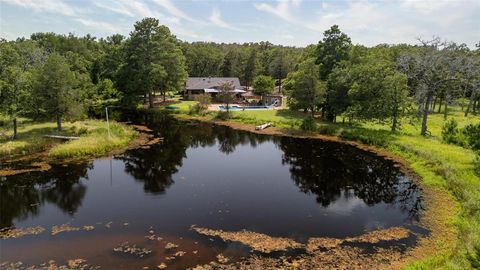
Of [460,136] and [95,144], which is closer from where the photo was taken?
[95,144]

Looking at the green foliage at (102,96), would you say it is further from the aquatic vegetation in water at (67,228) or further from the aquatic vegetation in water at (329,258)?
the aquatic vegetation in water at (329,258)

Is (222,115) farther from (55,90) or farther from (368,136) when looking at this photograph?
(55,90)

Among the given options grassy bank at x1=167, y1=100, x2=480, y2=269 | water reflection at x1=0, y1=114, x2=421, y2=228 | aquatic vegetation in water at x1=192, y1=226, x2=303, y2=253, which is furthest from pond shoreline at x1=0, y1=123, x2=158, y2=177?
grassy bank at x1=167, y1=100, x2=480, y2=269

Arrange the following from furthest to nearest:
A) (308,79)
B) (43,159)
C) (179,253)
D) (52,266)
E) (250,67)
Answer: (250,67)
(308,79)
(43,159)
(179,253)
(52,266)

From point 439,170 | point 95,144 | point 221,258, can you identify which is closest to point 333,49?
point 439,170

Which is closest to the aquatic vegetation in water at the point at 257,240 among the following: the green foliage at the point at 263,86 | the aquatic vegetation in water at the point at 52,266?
the aquatic vegetation in water at the point at 52,266

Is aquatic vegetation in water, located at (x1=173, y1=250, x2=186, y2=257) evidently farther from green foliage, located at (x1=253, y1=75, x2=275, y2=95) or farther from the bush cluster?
green foliage, located at (x1=253, y1=75, x2=275, y2=95)
